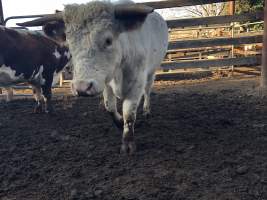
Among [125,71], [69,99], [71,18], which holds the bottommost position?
[69,99]

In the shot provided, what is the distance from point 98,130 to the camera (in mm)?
4996

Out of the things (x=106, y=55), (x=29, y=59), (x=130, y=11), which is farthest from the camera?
(x=29, y=59)

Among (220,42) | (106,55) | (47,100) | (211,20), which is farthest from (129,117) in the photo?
(220,42)

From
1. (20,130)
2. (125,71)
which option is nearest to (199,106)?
(125,71)

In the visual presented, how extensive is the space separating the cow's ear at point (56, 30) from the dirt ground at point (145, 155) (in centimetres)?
135

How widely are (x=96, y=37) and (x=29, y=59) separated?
11.0 ft

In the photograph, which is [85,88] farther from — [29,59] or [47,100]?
[47,100]

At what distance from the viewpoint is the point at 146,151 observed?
401 cm

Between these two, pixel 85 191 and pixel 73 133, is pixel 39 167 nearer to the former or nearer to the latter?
pixel 85 191

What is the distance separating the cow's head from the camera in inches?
125

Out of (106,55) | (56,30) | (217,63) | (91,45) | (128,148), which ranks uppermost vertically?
(56,30)

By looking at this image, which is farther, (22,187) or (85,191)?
(22,187)

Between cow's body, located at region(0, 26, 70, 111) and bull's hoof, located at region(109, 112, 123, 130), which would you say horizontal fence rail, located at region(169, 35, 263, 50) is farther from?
bull's hoof, located at region(109, 112, 123, 130)

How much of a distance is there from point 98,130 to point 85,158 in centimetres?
110
